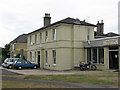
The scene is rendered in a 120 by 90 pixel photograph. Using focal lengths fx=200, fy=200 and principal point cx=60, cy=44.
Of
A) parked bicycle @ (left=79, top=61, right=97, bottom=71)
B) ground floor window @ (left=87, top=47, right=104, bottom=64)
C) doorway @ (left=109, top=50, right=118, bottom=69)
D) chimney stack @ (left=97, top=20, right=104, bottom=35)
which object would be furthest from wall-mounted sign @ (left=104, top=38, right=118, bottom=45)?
chimney stack @ (left=97, top=20, right=104, bottom=35)

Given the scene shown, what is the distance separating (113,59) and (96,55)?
3.01 meters

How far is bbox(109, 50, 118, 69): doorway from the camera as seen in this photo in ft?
75.3

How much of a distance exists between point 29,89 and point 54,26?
17358 mm

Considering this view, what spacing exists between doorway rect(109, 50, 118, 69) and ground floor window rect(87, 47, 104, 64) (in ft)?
4.20

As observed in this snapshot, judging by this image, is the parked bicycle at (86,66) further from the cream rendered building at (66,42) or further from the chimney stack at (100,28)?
the chimney stack at (100,28)

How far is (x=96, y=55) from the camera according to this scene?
2580 cm

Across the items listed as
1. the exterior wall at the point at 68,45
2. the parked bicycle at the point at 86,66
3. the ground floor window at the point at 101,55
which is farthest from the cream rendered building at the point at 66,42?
the ground floor window at the point at 101,55

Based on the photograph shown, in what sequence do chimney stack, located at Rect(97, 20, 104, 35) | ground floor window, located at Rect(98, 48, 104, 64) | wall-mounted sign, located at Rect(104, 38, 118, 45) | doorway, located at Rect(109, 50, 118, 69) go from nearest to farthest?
wall-mounted sign, located at Rect(104, 38, 118, 45), doorway, located at Rect(109, 50, 118, 69), ground floor window, located at Rect(98, 48, 104, 64), chimney stack, located at Rect(97, 20, 104, 35)

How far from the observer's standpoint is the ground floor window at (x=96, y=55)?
24.7m

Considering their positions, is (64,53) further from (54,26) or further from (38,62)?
(38,62)

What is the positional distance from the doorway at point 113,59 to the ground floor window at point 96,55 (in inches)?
50.4

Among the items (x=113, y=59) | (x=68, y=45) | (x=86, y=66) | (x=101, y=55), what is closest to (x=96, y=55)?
(x=101, y=55)

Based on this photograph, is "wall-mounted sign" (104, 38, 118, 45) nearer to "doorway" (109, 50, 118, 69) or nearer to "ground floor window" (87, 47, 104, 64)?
"doorway" (109, 50, 118, 69)

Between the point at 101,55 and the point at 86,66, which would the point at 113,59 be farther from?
the point at 86,66
